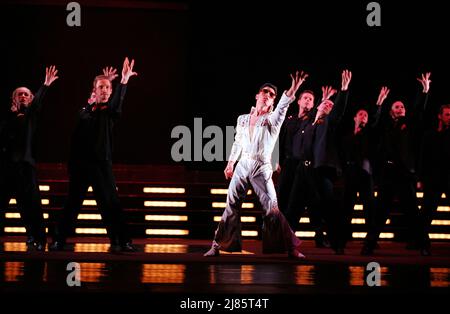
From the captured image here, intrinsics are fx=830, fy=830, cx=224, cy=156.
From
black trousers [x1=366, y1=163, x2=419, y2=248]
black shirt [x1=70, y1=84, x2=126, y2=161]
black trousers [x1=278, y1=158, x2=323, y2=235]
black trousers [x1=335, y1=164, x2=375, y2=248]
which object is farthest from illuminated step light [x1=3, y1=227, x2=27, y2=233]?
black trousers [x1=366, y1=163, x2=419, y2=248]

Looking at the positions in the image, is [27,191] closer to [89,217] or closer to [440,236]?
[89,217]

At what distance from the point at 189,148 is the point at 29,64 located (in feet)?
11.8

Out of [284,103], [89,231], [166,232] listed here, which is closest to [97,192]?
[284,103]

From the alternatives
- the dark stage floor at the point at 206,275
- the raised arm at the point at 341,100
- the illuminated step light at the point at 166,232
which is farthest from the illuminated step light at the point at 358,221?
the raised arm at the point at 341,100

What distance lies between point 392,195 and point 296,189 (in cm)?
124

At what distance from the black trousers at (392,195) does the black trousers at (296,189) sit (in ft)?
2.76

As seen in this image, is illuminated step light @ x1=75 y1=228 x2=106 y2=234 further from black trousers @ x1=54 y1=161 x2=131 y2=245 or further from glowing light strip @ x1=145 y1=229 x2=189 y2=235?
black trousers @ x1=54 y1=161 x2=131 y2=245

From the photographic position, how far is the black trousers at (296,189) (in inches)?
417

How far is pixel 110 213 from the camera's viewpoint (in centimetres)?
964

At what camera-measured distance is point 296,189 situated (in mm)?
10656

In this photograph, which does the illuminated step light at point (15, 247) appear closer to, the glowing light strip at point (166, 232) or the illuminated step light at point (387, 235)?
the glowing light strip at point (166, 232)

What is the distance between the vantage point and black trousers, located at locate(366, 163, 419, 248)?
1011cm
